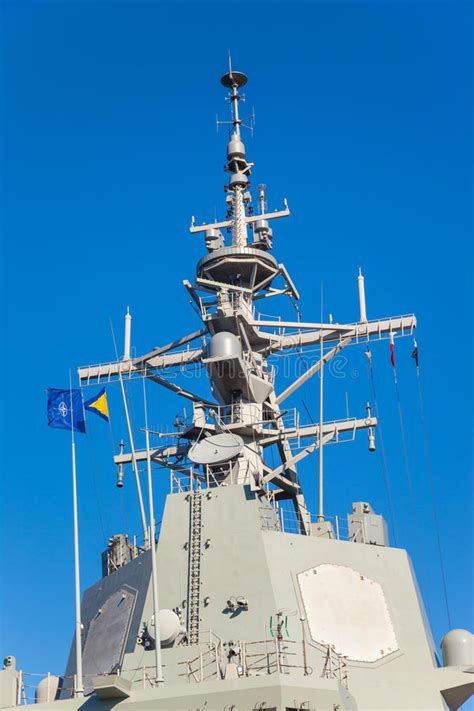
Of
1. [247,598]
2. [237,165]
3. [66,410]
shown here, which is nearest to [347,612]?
[247,598]

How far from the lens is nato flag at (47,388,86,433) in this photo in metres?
23.6

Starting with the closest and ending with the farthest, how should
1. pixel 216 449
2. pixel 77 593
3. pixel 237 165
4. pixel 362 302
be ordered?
pixel 77 593, pixel 216 449, pixel 362 302, pixel 237 165

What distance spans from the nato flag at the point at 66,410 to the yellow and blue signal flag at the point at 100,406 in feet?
4.58

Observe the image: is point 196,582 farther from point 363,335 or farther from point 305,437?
point 363,335

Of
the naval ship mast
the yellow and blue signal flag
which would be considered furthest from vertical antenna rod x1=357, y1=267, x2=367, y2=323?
the yellow and blue signal flag

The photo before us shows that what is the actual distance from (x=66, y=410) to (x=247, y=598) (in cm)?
559

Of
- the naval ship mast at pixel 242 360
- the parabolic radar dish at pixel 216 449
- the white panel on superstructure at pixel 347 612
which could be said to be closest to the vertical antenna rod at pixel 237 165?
the naval ship mast at pixel 242 360

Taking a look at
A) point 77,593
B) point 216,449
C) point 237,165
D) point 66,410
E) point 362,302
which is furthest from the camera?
point 237,165

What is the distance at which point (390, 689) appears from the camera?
21375mm

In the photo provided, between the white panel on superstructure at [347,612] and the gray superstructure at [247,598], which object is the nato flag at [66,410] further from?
the white panel on superstructure at [347,612]

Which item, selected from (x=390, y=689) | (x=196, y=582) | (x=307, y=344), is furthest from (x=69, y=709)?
(x=307, y=344)

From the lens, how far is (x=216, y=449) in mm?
24516

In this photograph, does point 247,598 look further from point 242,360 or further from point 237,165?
point 237,165

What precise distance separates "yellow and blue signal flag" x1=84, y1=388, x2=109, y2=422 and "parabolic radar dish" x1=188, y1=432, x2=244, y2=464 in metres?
2.20
